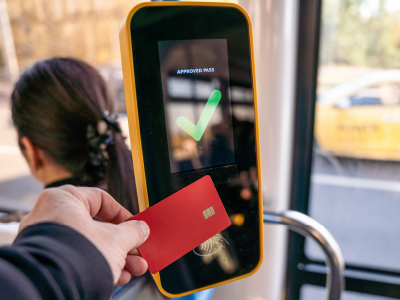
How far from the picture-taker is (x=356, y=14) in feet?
3.76

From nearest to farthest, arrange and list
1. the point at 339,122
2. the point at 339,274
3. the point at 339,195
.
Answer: the point at 339,274 → the point at 339,122 → the point at 339,195

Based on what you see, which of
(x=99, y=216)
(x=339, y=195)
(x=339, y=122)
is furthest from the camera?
(x=339, y=195)

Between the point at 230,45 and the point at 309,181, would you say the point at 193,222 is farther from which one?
the point at 309,181

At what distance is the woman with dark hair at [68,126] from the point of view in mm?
765

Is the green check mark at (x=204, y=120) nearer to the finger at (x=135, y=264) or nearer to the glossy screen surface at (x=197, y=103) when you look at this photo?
the glossy screen surface at (x=197, y=103)

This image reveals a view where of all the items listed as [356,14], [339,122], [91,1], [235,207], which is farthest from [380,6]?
[91,1]

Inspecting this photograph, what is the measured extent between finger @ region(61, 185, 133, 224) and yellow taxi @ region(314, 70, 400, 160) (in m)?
1.01

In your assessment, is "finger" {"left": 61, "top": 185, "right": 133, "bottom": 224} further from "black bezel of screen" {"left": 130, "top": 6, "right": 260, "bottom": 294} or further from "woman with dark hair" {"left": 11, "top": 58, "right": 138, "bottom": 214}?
"woman with dark hair" {"left": 11, "top": 58, "right": 138, "bottom": 214}

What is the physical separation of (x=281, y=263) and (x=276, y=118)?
0.68 meters

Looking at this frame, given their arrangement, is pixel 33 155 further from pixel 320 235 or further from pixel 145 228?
pixel 320 235

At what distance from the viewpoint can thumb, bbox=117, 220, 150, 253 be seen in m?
0.43

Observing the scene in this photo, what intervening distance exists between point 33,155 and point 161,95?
23.3 inches

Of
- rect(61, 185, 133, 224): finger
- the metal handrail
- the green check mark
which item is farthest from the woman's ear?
the metal handrail

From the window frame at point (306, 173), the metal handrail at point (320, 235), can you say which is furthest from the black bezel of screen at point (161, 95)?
the window frame at point (306, 173)
